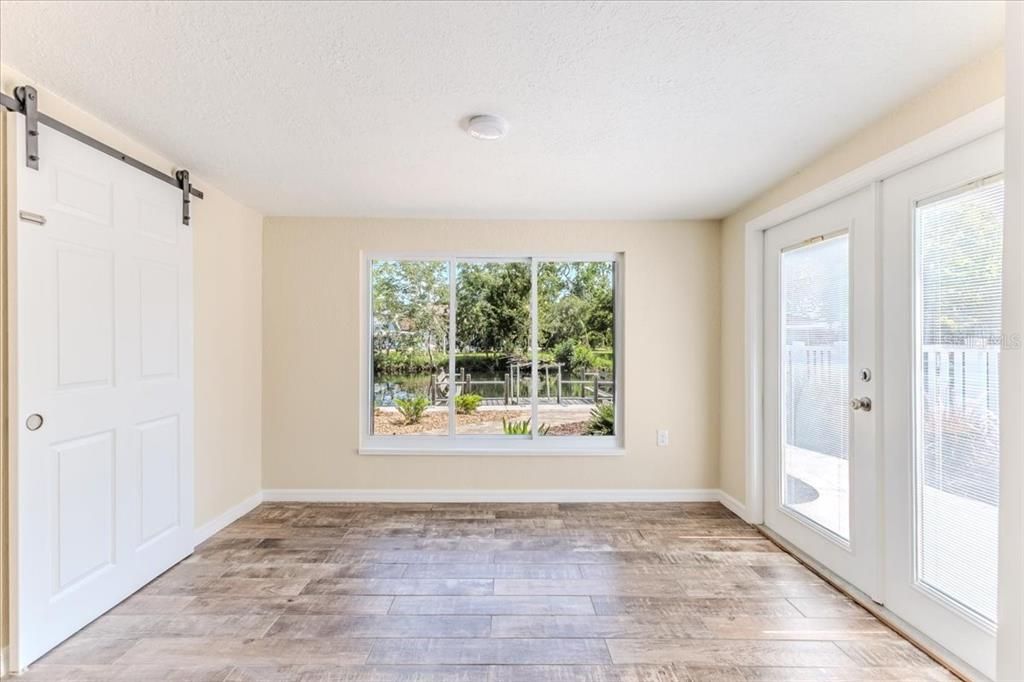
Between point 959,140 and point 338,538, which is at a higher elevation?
point 959,140

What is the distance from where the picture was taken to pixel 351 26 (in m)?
1.48

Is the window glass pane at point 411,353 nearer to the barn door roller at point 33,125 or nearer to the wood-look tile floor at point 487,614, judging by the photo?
the wood-look tile floor at point 487,614

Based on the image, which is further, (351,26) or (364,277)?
(364,277)

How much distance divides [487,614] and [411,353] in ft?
7.18

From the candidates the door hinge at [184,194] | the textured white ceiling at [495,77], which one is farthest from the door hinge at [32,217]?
the door hinge at [184,194]

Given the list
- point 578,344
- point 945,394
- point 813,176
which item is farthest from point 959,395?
point 578,344

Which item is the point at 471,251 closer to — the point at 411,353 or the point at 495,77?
the point at 411,353

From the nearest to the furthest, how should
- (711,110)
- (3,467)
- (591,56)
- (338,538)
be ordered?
(591,56)
(3,467)
(711,110)
(338,538)

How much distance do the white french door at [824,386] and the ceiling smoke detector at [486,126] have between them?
5.80 ft

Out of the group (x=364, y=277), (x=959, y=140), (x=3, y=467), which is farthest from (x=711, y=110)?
(x=3, y=467)

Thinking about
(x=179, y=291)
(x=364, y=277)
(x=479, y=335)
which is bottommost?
(x=479, y=335)

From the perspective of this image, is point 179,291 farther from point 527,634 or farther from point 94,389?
point 527,634

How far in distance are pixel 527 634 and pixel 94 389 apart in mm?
2198

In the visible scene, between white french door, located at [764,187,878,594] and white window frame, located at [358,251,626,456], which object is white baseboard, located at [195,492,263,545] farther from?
white french door, located at [764,187,878,594]
